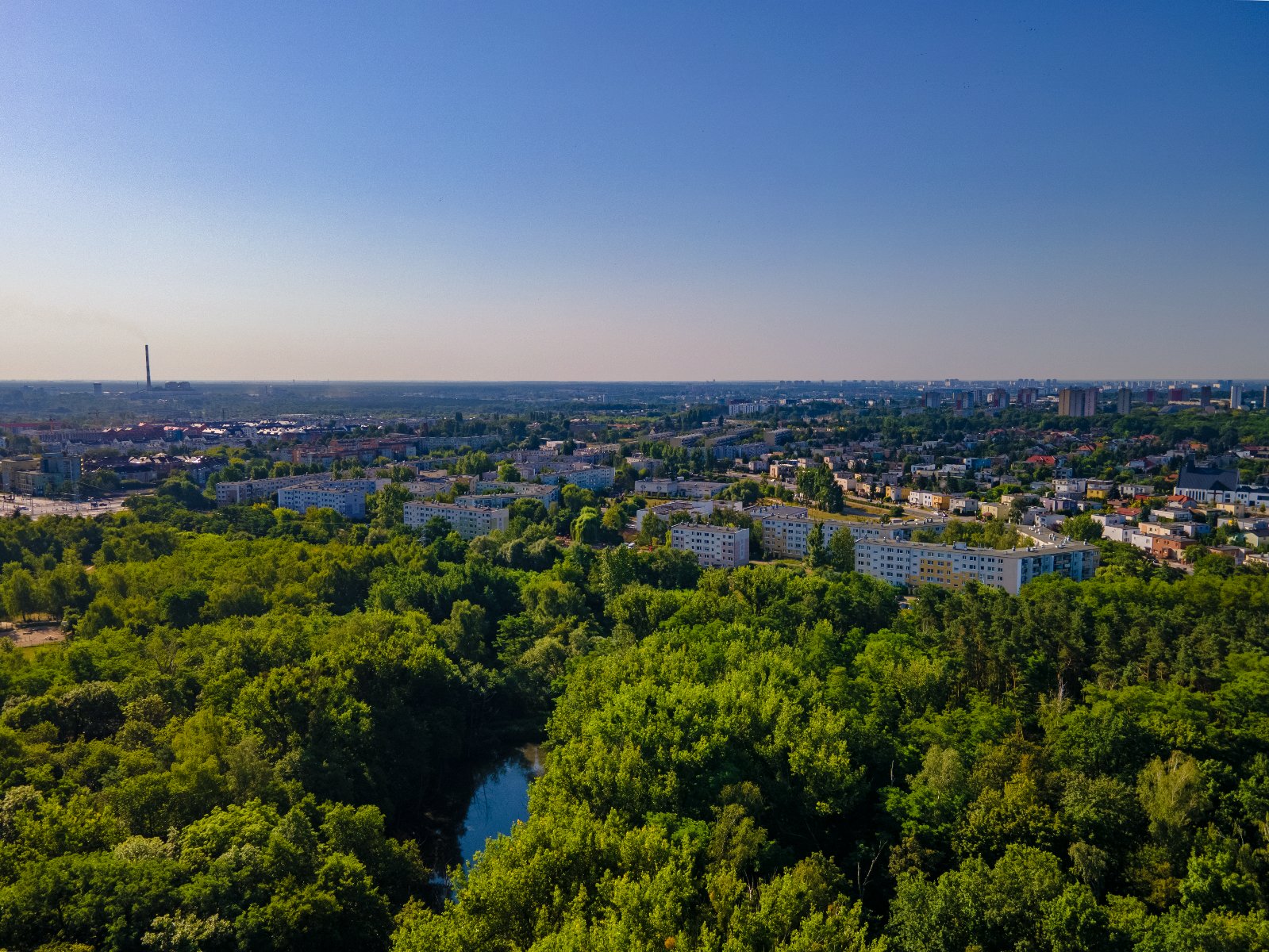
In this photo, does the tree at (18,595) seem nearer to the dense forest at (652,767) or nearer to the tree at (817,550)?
the dense forest at (652,767)

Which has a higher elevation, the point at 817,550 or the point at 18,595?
the point at 18,595

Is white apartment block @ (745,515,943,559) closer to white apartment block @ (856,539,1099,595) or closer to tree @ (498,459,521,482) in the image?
white apartment block @ (856,539,1099,595)

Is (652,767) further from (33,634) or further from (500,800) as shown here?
(33,634)

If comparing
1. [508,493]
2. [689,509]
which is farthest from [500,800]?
[508,493]

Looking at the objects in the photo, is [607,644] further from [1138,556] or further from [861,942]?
[1138,556]

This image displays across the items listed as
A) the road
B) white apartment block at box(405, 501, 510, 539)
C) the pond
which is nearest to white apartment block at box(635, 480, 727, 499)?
white apartment block at box(405, 501, 510, 539)

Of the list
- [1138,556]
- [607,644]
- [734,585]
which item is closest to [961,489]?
[1138,556]
